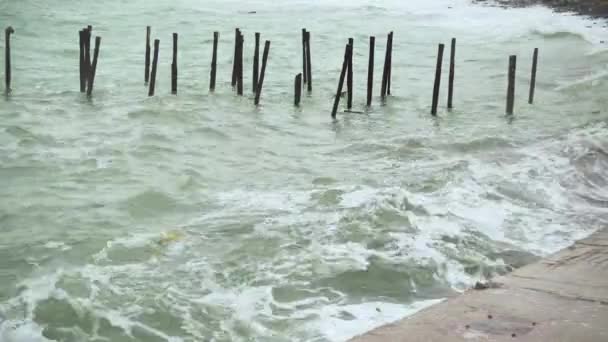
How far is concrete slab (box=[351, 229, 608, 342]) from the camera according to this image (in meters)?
5.69

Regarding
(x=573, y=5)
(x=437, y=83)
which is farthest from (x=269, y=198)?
(x=573, y=5)

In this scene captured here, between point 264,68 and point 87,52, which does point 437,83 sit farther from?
point 87,52

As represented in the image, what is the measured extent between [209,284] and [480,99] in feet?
40.5

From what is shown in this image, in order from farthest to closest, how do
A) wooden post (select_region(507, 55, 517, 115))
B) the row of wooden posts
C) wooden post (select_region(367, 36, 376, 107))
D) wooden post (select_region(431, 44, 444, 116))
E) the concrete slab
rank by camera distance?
wooden post (select_region(367, 36, 376, 107))
the row of wooden posts
wooden post (select_region(431, 44, 444, 116))
wooden post (select_region(507, 55, 517, 115))
the concrete slab

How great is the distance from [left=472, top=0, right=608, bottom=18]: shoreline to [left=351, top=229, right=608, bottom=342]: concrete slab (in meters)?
28.9

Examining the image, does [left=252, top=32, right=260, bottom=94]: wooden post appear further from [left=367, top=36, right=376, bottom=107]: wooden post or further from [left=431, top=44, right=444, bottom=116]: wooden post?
[left=431, top=44, right=444, bottom=116]: wooden post

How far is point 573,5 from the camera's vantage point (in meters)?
36.1

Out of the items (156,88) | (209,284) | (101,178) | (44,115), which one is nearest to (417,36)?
(156,88)

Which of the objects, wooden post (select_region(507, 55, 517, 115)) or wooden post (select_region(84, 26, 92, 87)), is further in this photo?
wooden post (select_region(84, 26, 92, 87))

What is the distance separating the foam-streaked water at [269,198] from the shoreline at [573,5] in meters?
12.7

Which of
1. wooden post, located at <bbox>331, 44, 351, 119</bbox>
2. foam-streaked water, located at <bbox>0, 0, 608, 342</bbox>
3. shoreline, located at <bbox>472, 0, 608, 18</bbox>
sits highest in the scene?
shoreline, located at <bbox>472, 0, 608, 18</bbox>

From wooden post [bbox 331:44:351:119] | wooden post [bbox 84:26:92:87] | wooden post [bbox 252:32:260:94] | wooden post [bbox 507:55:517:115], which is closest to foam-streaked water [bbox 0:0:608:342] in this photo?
wooden post [bbox 331:44:351:119]

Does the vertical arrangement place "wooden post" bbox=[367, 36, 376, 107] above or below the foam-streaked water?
above

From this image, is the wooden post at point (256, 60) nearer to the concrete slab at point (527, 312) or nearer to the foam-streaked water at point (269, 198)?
the foam-streaked water at point (269, 198)
